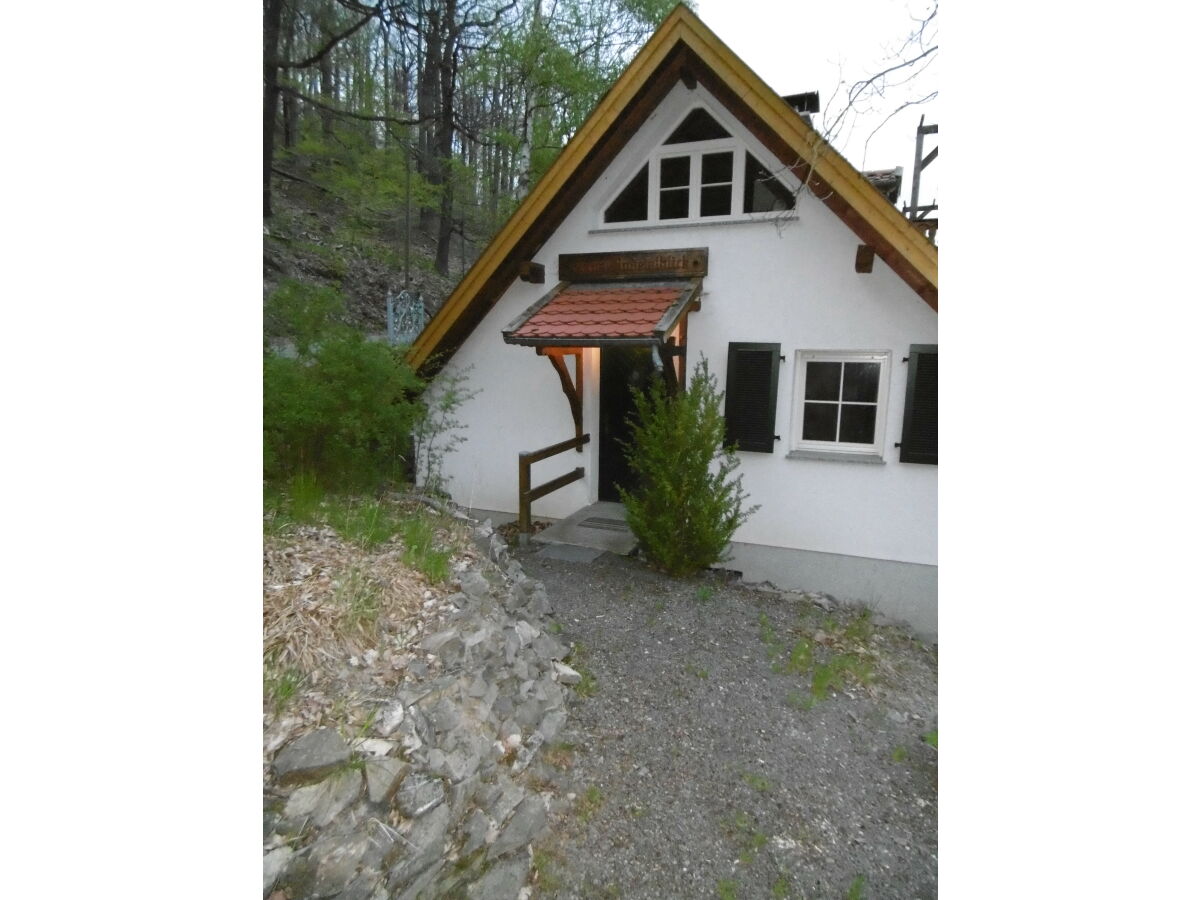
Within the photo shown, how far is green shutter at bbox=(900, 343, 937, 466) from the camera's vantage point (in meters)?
5.23

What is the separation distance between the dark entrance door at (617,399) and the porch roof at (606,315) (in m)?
0.84

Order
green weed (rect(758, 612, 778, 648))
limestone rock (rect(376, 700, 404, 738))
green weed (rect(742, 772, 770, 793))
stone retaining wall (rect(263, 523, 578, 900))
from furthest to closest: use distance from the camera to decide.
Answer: green weed (rect(758, 612, 778, 648))
green weed (rect(742, 772, 770, 793))
limestone rock (rect(376, 700, 404, 738))
stone retaining wall (rect(263, 523, 578, 900))

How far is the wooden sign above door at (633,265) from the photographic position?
5.82 metres

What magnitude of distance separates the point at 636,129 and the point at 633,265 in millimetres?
1304

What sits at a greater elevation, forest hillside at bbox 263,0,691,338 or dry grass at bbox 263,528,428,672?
forest hillside at bbox 263,0,691,338

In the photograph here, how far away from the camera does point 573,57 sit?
1233 cm

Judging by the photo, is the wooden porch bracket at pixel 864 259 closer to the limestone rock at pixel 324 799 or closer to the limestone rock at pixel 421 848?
the limestone rock at pixel 421 848

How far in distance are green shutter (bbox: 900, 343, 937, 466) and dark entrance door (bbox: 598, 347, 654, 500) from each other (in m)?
2.48

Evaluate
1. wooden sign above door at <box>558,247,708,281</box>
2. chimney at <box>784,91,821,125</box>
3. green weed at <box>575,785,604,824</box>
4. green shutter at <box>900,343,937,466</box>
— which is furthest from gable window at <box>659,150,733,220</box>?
green weed at <box>575,785,604,824</box>

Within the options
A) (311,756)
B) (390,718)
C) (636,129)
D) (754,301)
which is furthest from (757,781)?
(636,129)

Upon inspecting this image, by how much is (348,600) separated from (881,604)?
484cm

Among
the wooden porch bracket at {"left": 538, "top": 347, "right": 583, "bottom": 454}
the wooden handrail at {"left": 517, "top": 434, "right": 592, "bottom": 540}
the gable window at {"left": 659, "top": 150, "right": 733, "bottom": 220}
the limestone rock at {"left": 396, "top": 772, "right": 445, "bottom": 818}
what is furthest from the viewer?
the wooden handrail at {"left": 517, "top": 434, "right": 592, "bottom": 540}

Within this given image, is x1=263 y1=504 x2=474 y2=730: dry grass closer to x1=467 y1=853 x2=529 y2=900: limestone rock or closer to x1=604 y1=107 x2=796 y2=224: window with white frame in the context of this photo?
x1=467 y1=853 x2=529 y2=900: limestone rock
